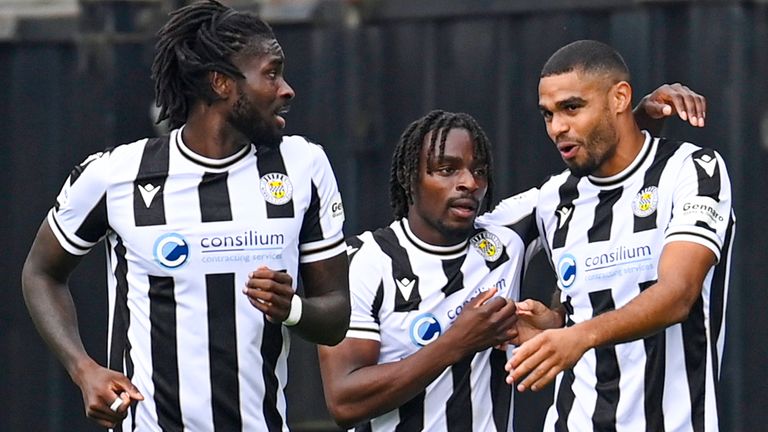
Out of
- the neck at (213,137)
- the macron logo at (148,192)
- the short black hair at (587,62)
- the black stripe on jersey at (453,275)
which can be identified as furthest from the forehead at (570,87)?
the macron logo at (148,192)

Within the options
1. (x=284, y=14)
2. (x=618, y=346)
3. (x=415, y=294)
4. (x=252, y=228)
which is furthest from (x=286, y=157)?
(x=284, y=14)

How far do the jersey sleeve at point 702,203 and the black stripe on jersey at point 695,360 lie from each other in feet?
0.98

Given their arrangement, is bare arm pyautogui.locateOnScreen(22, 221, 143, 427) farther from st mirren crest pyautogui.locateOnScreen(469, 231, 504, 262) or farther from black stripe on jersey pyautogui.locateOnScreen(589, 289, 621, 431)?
black stripe on jersey pyautogui.locateOnScreen(589, 289, 621, 431)

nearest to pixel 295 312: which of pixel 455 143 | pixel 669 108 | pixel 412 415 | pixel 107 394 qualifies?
pixel 107 394

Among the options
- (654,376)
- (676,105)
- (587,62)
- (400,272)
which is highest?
(587,62)

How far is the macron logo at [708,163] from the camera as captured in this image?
5.93m

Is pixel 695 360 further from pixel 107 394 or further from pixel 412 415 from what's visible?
pixel 107 394

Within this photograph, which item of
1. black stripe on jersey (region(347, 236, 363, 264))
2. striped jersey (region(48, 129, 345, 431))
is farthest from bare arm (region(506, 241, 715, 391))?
black stripe on jersey (region(347, 236, 363, 264))

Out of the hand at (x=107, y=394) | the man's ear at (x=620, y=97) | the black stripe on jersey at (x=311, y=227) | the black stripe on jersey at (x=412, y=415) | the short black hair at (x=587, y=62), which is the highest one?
the short black hair at (x=587, y=62)

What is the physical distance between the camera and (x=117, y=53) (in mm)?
11227

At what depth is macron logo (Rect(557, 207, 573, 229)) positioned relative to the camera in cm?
630

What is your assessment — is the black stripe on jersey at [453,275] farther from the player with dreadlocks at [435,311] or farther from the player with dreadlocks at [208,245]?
the player with dreadlocks at [208,245]

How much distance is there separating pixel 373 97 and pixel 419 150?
377cm

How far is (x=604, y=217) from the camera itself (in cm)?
616
